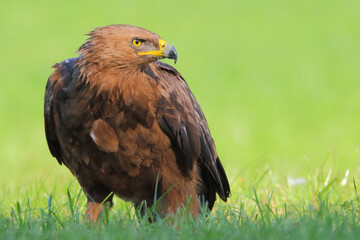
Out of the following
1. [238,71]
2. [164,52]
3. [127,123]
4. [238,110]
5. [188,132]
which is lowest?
[238,110]

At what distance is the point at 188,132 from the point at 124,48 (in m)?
0.88

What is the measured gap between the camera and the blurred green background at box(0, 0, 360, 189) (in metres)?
9.66

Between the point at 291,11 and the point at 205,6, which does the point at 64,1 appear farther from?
the point at 291,11

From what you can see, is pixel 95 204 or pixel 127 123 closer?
pixel 127 123

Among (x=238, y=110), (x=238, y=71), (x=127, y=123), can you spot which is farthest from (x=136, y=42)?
(x=238, y=71)

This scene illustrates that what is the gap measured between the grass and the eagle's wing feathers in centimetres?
30

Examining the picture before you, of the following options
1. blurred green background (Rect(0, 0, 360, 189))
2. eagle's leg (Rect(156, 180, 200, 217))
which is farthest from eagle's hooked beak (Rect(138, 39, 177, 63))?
blurred green background (Rect(0, 0, 360, 189))

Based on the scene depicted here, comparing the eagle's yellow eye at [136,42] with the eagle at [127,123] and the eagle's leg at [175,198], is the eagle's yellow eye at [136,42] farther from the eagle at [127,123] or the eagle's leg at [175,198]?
the eagle's leg at [175,198]

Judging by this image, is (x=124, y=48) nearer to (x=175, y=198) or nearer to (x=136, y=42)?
(x=136, y=42)

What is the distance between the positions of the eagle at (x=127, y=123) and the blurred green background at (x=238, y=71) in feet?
3.53

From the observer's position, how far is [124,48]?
5.00 m

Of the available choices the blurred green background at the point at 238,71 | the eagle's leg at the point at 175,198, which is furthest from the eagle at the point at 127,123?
the blurred green background at the point at 238,71

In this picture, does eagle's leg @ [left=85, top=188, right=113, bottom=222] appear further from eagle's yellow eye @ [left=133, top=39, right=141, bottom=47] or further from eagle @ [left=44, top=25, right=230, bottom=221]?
eagle's yellow eye @ [left=133, top=39, right=141, bottom=47]

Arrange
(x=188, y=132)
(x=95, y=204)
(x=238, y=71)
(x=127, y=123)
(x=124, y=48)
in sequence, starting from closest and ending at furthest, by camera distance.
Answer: (x=124, y=48) → (x=127, y=123) → (x=188, y=132) → (x=95, y=204) → (x=238, y=71)
